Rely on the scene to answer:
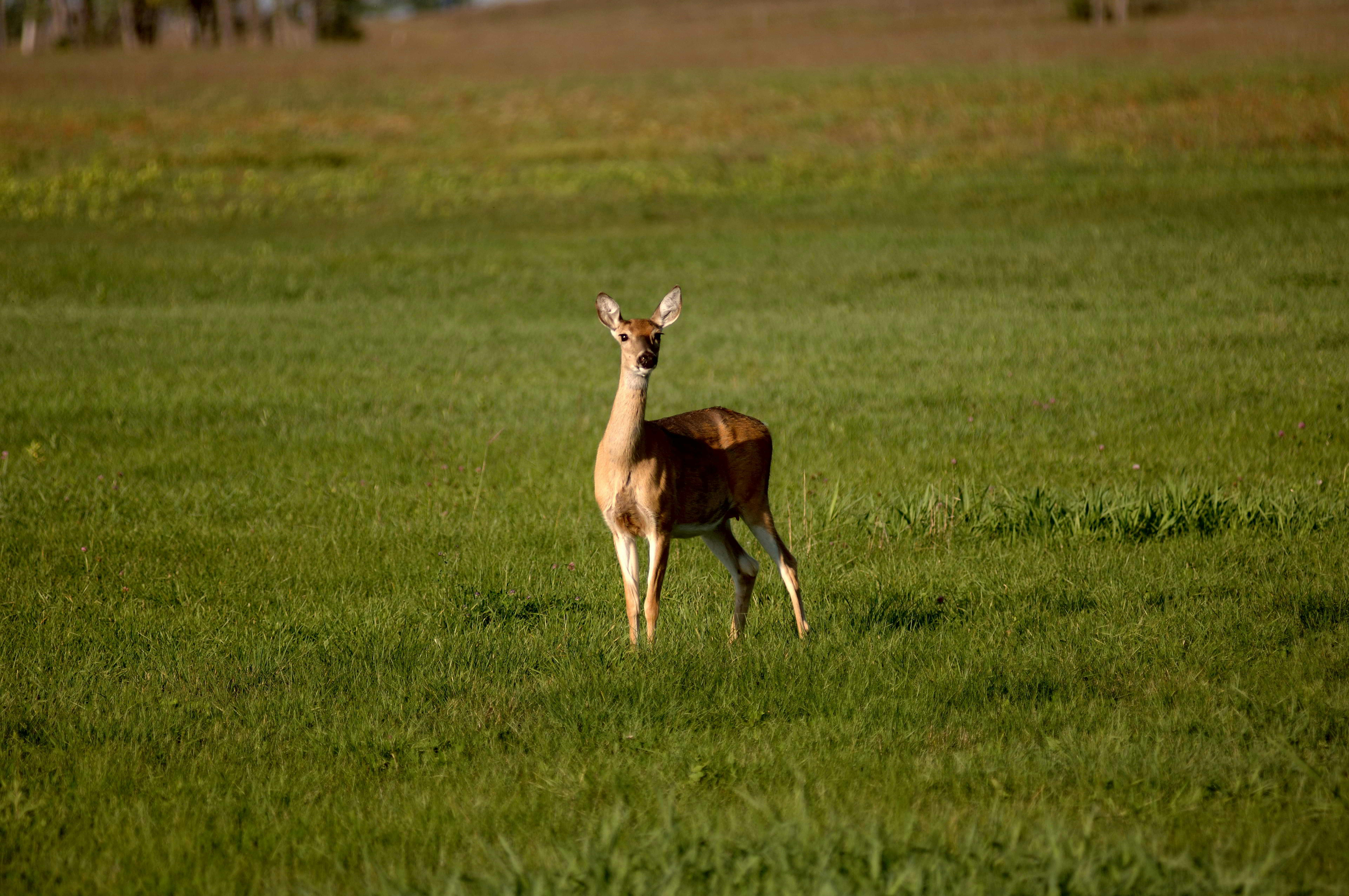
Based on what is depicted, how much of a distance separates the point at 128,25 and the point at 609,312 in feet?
335

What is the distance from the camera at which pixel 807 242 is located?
27297mm

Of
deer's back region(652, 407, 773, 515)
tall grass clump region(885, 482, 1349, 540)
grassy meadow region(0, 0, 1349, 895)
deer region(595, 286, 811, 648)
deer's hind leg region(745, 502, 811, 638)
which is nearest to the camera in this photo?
grassy meadow region(0, 0, 1349, 895)

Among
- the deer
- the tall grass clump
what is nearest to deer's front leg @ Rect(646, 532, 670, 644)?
the deer

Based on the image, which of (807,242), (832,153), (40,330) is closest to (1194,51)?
(832,153)

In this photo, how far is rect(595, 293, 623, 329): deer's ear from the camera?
7.16 meters

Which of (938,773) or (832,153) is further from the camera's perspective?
(832,153)

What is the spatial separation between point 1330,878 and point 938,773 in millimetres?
1483

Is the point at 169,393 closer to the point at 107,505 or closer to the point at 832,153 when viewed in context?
the point at 107,505

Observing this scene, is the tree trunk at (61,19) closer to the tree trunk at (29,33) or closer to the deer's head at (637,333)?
the tree trunk at (29,33)

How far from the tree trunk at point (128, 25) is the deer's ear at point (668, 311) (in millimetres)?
96166

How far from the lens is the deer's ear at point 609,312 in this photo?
7.16m

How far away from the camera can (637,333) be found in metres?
6.93

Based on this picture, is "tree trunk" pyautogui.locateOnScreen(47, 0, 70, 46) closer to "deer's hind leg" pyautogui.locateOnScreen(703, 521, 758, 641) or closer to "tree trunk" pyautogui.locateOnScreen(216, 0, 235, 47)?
"tree trunk" pyautogui.locateOnScreen(216, 0, 235, 47)

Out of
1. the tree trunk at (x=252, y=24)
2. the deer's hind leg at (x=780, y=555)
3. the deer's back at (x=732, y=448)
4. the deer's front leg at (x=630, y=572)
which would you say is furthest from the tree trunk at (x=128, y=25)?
the deer's front leg at (x=630, y=572)
